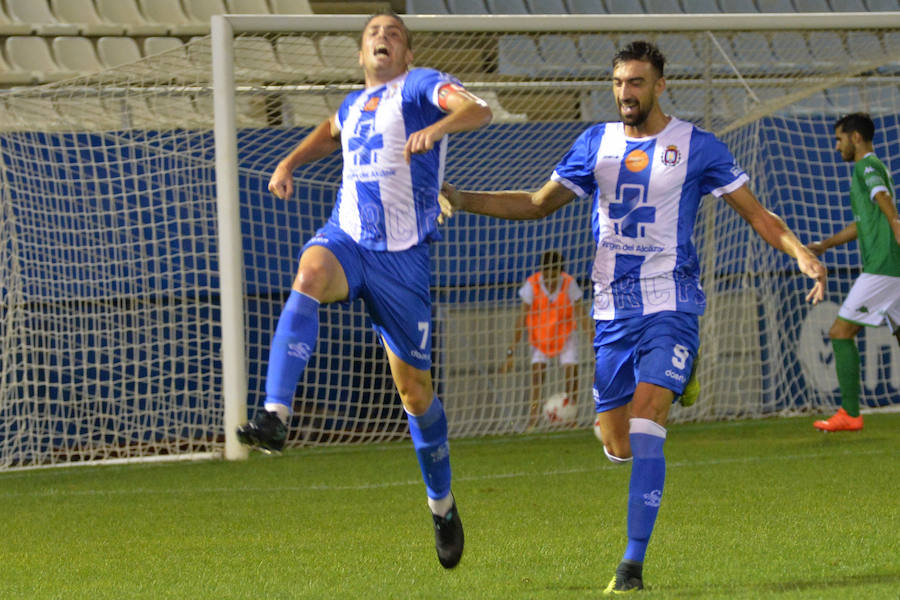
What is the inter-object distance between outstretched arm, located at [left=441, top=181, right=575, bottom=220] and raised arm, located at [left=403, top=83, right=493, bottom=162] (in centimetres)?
45

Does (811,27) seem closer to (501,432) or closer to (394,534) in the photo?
(501,432)

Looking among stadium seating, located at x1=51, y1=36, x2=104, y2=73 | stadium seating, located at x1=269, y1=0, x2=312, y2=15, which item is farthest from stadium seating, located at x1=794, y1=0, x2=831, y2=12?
stadium seating, located at x1=51, y1=36, x2=104, y2=73

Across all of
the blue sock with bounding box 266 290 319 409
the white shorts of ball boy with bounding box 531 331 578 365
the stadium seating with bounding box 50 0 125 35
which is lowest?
the white shorts of ball boy with bounding box 531 331 578 365

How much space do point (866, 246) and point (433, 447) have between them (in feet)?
18.1

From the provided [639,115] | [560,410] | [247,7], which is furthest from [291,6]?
[639,115]

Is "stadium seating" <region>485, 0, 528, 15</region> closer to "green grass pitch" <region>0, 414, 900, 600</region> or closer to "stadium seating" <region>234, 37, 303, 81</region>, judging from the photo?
Answer: "stadium seating" <region>234, 37, 303, 81</region>

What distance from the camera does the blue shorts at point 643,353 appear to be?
4.36 metres

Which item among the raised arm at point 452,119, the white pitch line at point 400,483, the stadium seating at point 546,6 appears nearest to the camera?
the raised arm at point 452,119

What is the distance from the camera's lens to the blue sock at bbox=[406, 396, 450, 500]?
4.86m

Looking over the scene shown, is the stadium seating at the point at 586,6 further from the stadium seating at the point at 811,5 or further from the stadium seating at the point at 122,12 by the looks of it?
the stadium seating at the point at 122,12

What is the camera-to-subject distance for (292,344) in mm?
4152

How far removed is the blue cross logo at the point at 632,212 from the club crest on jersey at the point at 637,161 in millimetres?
62

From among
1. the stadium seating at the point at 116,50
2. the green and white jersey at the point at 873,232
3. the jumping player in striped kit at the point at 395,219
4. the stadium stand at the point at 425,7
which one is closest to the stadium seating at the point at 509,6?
the stadium stand at the point at 425,7

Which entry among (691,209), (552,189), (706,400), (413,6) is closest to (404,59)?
(552,189)
